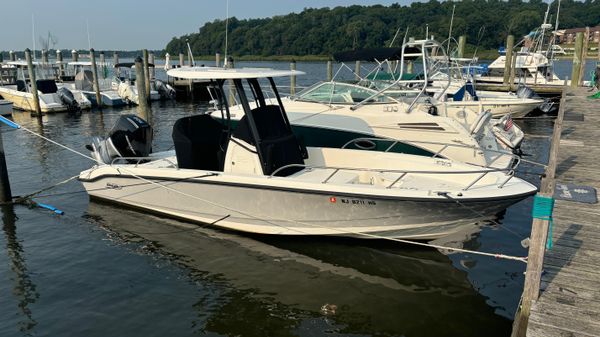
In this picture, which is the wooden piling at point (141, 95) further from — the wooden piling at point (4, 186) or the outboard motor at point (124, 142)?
the wooden piling at point (4, 186)

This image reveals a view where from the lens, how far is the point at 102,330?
5430 mm

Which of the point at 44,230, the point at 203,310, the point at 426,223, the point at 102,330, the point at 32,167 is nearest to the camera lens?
the point at 102,330

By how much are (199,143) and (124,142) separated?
201 cm

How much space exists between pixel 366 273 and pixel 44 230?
5907mm

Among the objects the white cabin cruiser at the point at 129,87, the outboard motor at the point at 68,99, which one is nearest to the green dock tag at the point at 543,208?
the outboard motor at the point at 68,99

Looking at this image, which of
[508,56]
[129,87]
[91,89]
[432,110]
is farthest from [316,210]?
[91,89]

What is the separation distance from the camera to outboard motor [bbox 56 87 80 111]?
23.7 meters

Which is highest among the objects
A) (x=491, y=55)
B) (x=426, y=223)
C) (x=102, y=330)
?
(x=491, y=55)

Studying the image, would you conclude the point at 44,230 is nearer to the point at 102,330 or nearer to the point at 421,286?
the point at 102,330

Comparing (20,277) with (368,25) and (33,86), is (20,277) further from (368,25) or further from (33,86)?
(368,25)

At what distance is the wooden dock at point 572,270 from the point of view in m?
3.91

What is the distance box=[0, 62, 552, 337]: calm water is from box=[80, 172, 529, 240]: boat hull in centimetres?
38

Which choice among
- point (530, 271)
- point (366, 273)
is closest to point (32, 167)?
point (366, 273)

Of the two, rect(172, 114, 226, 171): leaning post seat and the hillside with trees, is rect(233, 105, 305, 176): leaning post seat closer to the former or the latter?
rect(172, 114, 226, 171): leaning post seat
